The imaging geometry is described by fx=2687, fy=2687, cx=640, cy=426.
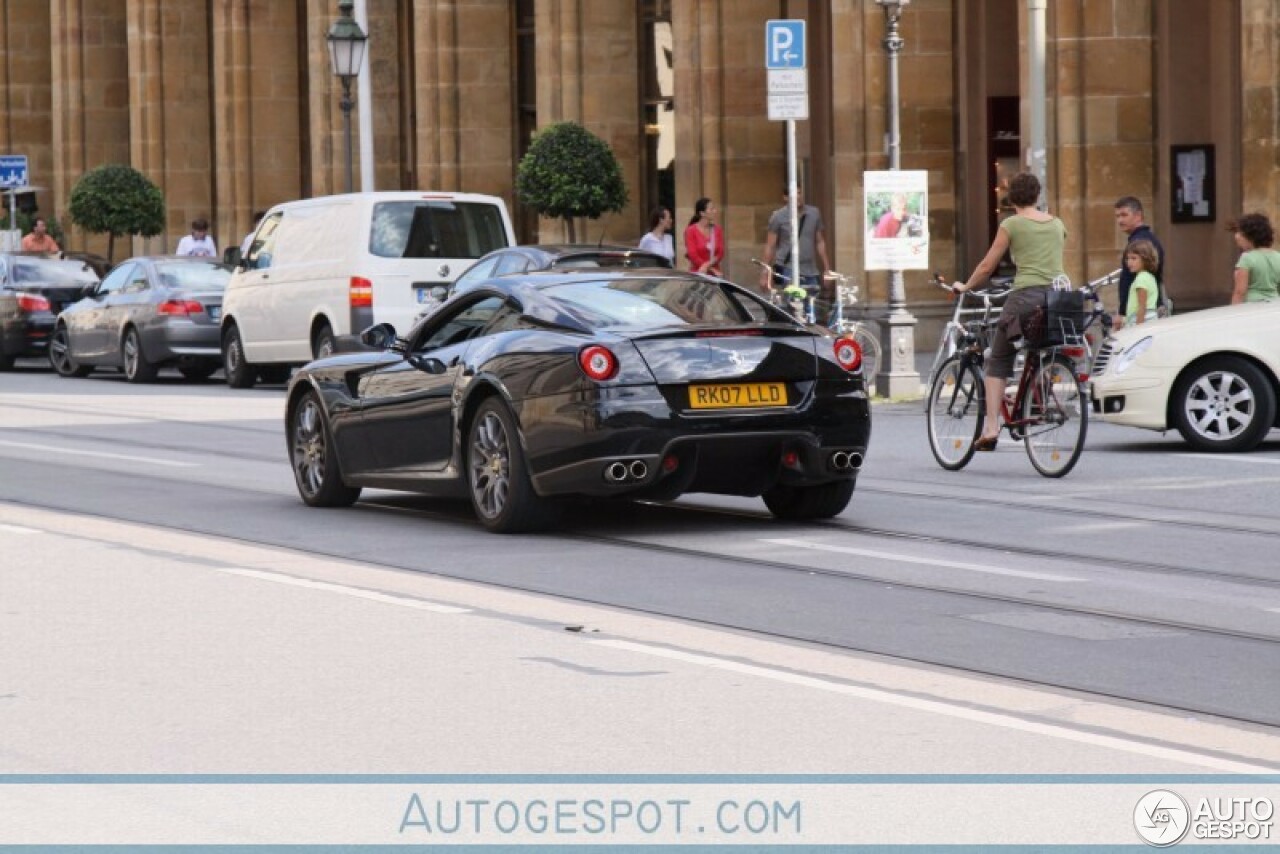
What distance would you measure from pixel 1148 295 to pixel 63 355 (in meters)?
18.2

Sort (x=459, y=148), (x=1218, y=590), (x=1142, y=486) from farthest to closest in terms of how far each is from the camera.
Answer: (x=459, y=148) < (x=1142, y=486) < (x=1218, y=590)

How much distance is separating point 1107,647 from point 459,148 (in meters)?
31.8

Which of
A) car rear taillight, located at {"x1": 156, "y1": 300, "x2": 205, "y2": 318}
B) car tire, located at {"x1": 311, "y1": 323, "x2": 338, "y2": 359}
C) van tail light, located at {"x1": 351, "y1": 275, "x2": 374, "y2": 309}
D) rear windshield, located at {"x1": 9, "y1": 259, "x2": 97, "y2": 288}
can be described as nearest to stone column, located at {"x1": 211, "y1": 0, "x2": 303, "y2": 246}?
rear windshield, located at {"x1": 9, "y1": 259, "x2": 97, "y2": 288}

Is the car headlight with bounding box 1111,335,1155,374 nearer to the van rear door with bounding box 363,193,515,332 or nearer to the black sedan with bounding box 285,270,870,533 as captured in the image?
Result: the black sedan with bounding box 285,270,870,533

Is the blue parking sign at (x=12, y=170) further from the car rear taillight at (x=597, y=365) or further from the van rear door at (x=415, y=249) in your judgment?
the car rear taillight at (x=597, y=365)

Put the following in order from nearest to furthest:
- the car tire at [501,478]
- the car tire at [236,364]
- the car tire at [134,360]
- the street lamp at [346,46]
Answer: the car tire at [501,478]
the car tire at [236,364]
the car tire at [134,360]
the street lamp at [346,46]

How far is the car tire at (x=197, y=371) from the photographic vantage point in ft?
105

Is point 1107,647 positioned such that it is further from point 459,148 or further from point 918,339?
point 459,148

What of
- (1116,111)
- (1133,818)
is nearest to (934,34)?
(1116,111)

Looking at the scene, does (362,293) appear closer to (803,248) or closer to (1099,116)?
(803,248)

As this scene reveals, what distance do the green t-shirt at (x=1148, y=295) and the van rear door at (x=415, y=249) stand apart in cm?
813

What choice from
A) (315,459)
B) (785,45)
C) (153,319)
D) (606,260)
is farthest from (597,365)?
(153,319)

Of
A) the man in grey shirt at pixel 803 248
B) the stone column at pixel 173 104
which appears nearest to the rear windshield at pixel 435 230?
the man in grey shirt at pixel 803 248

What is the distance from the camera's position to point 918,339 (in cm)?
3022
